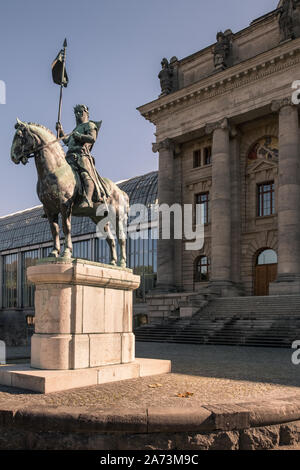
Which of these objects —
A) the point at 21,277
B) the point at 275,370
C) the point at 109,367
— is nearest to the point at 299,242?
the point at 275,370

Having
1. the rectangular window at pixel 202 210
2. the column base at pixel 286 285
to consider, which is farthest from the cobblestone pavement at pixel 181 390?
the rectangular window at pixel 202 210

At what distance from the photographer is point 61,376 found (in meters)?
Result: 7.48

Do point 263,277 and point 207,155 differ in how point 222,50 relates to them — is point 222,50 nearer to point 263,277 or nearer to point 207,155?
point 207,155

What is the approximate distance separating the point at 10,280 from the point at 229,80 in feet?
148

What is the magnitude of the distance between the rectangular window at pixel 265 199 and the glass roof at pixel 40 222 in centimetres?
1351

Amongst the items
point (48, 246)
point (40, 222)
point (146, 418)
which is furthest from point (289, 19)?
point (40, 222)

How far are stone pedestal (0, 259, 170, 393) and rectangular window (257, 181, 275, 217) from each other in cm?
2591

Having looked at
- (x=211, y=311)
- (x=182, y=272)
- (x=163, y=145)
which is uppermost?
(x=163, y=145)

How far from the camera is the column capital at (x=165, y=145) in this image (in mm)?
37031

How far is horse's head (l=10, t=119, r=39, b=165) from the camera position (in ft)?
29.1

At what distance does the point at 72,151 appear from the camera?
9.95 m

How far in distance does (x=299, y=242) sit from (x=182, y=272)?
10976 millimetres

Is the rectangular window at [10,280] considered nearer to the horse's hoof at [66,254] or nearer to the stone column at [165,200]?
the stone column at [165,200]
